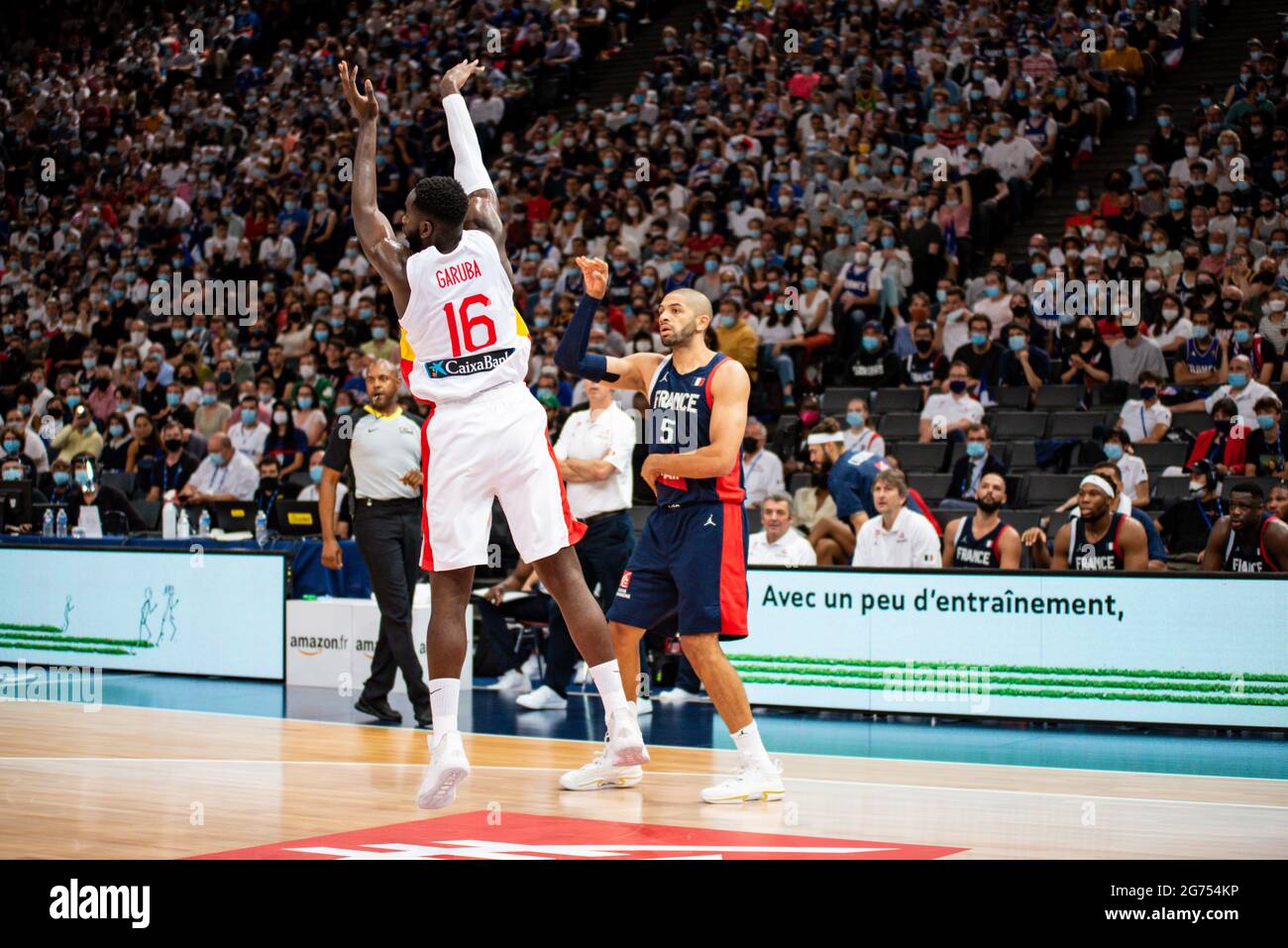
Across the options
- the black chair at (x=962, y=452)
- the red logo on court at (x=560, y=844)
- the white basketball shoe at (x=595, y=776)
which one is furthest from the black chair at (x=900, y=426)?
the red logo on court at (x=560, y=844)

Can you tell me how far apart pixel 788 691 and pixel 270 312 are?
1282 centimetres

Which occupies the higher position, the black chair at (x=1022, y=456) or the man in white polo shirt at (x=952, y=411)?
the man in white polo shirt at (x=952, y=411)

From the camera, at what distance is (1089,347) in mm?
14039

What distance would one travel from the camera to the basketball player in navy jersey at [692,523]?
6109 millimetres

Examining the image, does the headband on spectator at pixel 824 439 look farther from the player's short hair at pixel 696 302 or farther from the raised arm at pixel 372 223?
the raised arm at pixel 372 223

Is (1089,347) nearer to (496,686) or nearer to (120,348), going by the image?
(496,686)

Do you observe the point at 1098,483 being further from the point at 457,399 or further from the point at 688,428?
the point at 457,399

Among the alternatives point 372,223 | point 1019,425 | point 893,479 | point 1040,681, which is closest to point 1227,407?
point 1019,425

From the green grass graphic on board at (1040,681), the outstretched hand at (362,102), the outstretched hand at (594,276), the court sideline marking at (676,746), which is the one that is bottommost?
the court sideline marking at (676,746)

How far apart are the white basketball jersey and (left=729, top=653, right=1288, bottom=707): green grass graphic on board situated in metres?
4.93

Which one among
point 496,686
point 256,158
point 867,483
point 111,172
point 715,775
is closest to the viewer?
point 715,775

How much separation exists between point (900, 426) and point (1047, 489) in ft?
6.56

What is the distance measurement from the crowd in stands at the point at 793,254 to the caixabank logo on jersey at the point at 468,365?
16.9 ft
